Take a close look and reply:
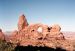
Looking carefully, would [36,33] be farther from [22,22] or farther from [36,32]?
[22,22]

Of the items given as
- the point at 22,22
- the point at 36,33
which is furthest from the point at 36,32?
the point at 22,22

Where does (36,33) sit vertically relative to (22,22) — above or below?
below

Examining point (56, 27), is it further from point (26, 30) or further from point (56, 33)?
point (26, 30)

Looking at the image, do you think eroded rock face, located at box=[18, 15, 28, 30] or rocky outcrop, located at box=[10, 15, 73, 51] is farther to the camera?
eroded rock face, located at box=[18, 15, 28, 30]

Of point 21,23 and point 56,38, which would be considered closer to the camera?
point 56,38

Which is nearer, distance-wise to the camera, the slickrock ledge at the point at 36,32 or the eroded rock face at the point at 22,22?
the slickrock ledge at the point at 36,32

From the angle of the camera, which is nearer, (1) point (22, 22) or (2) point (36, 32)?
(2) point (36, 32)

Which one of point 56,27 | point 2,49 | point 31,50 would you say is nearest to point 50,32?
point 56,27

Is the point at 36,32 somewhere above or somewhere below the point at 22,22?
below

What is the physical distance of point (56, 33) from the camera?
259ft

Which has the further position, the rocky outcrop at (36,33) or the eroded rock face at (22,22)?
the eroded rock face at (22,22)

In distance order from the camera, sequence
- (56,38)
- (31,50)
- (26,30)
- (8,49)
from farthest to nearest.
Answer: (26,30)
(56,38)
(31,50)
(8,49)

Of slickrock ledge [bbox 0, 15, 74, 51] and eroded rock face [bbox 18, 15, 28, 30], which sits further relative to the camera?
eroded rock face [bbox 18, 15, 28, 30]

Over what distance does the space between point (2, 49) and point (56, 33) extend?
55.4 m
